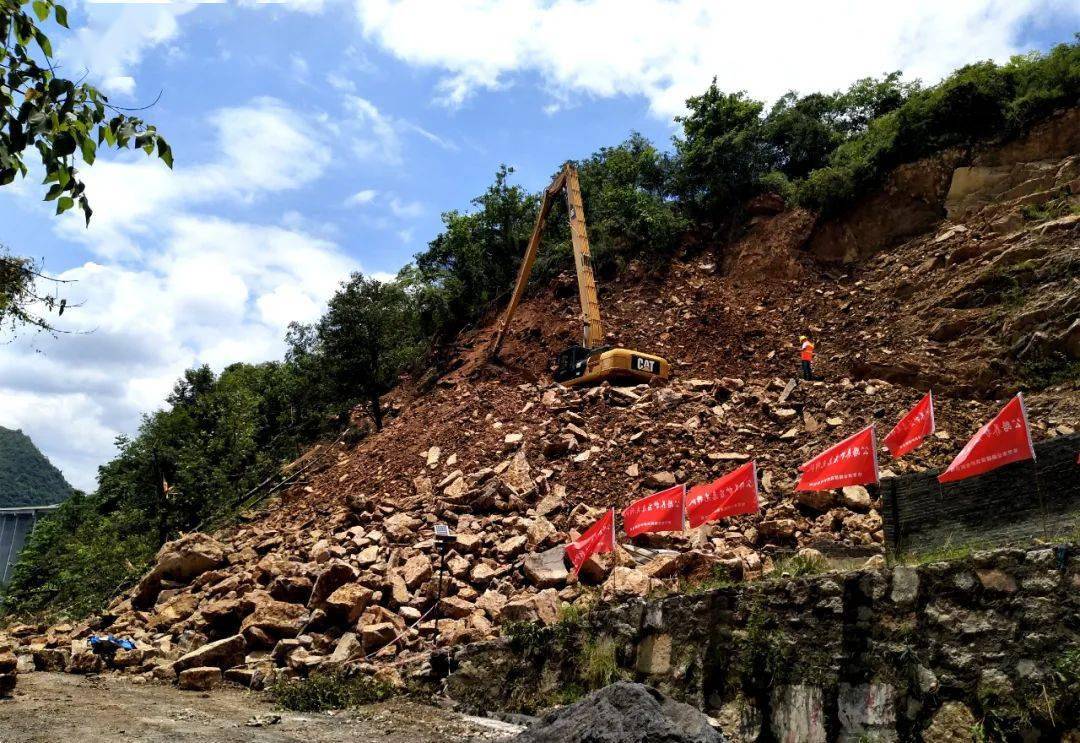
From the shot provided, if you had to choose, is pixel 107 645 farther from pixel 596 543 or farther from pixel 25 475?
pixel 25 475

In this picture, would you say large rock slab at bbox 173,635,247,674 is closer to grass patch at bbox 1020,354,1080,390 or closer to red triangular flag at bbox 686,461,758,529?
red triangular flag at bbox 686,461,758,529

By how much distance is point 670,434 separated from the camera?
555 inches

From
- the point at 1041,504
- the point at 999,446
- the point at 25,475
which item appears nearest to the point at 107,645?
the point at 999,446

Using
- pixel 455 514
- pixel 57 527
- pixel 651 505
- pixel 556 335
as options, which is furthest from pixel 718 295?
pixel 57 527

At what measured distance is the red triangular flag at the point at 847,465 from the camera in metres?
6.62

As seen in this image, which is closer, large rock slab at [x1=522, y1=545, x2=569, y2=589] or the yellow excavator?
large rock slab at [x1=522, y1=545, x2=569, y2=589]

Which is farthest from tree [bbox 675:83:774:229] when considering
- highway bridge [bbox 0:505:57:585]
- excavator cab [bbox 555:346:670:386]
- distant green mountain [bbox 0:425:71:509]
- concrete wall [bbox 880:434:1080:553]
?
distant green mountain [bbox 0:425:71:509]

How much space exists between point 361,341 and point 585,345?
6.98 metres

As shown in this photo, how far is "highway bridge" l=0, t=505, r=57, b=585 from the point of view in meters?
39.2

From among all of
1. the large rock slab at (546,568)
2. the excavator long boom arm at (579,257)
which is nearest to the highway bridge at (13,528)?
the excavator long boom arm at (579,257)

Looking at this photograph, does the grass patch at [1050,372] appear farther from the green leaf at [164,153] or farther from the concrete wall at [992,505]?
the green leaf at [164,153]

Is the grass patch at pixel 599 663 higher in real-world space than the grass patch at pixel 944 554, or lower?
lower

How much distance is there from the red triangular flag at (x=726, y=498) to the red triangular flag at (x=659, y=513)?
242 millimetres

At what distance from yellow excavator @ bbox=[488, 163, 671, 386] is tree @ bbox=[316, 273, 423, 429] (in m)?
3.12
